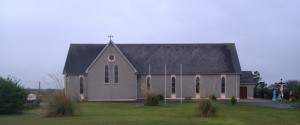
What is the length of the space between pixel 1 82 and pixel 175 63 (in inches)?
1550

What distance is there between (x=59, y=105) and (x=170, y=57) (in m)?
43.4

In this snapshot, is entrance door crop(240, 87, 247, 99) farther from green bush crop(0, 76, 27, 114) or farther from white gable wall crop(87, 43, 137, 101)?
green bush crop(0, 76, 27, 114)

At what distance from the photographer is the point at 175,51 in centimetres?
7225

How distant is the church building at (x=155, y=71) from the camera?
2616 inches

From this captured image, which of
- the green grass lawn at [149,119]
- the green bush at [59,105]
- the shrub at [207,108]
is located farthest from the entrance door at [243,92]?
the green bush at [59,105]

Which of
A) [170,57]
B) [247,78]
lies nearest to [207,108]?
[170,57]

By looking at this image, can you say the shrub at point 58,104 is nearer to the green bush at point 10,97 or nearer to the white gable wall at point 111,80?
the green bush at point 10,97

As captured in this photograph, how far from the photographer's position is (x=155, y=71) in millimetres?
69938

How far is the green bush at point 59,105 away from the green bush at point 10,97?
5.10 m

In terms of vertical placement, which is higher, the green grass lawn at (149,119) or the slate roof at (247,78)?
the slate roof at (247,78)

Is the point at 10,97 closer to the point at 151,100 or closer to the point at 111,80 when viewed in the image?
the point at 151,100

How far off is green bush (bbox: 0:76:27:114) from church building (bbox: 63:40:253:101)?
1249 inches

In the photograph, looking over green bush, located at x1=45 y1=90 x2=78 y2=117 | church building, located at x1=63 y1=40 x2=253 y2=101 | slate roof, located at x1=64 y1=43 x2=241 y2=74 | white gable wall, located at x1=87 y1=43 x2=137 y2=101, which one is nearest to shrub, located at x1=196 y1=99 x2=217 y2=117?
green bush, located at x1=45 y1=90 x2=78 y2=117

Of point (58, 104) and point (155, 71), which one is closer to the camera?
point (58, 104)
